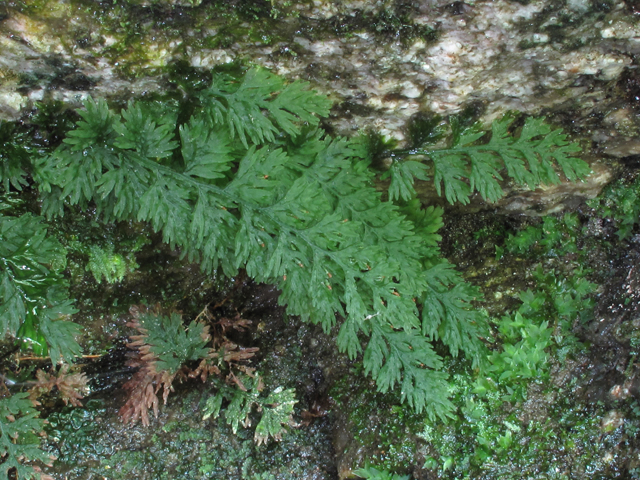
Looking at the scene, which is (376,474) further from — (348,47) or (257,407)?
(348,47)

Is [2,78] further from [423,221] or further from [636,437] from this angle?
[636,437]

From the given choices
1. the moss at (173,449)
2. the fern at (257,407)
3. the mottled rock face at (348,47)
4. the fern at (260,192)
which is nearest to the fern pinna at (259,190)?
the fern at (260,192)

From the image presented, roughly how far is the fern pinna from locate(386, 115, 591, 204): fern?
37 centimetres

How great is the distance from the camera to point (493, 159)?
3.67 metres

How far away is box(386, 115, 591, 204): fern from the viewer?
359cm

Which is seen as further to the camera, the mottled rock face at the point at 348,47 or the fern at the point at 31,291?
the fern at the point at 31,291

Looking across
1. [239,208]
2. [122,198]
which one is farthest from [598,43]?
[122,198]

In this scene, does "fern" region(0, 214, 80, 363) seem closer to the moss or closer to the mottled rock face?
the mottled rock face

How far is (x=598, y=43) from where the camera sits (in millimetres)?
3037

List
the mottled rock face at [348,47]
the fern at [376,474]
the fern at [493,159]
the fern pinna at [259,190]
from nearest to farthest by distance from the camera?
the mottled rock face at [348,47]
the fern pinna at [259,190]
the fern at [493,159]
the fern at [376,474]

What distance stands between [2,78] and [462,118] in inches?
124

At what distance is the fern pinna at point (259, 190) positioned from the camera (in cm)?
320

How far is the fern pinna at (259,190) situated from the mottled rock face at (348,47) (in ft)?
0.70

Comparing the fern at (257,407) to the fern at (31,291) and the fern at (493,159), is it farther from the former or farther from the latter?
the fern at (493,159)
